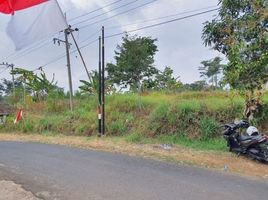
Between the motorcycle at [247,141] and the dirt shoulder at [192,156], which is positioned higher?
the motorcycle at [247,141]

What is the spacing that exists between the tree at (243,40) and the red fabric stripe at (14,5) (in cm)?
576

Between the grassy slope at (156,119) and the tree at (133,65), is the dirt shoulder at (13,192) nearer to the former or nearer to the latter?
the grassy slope at (156,119)

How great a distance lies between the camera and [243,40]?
11367mm

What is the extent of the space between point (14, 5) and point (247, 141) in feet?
24.4

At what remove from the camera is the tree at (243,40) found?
11.0 metres

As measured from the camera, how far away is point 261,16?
35.6 feet

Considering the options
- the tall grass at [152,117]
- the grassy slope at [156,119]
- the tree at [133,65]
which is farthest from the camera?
the tree at [133,65]

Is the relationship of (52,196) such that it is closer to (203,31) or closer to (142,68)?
(203,31)

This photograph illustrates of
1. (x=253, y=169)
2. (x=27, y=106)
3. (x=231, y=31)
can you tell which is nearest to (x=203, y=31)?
(x=231, y=31)

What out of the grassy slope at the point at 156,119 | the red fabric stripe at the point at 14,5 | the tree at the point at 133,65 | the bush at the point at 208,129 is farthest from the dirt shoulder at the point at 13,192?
the tree at the point at 133,65

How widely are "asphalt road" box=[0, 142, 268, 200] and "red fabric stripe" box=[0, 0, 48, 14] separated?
322 centimetres

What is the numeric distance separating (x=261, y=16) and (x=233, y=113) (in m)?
6.20

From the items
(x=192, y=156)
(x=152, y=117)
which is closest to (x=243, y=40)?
(x=192, y=156)

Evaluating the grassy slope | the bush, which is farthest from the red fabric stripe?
the bush
